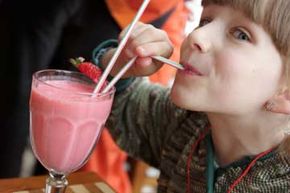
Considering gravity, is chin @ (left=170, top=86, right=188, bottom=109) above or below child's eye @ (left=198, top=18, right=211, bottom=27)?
below

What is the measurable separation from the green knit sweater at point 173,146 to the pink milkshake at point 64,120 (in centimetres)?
35

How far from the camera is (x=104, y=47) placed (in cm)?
133

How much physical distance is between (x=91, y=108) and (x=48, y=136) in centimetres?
8

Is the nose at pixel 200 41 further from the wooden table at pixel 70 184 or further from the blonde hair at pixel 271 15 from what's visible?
the wooden table at pixel 70 184

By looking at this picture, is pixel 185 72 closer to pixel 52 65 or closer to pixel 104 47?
pixel 104 47

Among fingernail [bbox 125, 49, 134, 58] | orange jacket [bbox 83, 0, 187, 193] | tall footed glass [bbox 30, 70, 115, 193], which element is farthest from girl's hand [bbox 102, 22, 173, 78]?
orange jacket [bbox 83, 0, 187, 193]

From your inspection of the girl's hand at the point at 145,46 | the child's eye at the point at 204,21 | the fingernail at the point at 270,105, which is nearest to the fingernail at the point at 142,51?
the girl's hand at the point at 145,46

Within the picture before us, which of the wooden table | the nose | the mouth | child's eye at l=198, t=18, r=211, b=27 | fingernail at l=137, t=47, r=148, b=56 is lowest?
the wooden table

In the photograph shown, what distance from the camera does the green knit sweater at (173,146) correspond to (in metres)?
1.11

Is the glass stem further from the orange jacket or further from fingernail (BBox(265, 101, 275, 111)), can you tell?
the orange jacket

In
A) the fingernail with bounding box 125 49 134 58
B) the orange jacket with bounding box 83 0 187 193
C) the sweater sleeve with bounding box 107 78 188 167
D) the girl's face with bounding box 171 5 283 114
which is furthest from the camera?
the orange jacket with bounding box 83 0 187 193

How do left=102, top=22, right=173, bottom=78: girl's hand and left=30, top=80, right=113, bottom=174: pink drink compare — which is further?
left=102, top=22, right=173, bottom=78: girl's hand

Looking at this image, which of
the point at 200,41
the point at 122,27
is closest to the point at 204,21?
the point at 200,41

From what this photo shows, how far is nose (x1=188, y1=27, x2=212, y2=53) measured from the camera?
3.18 feet
